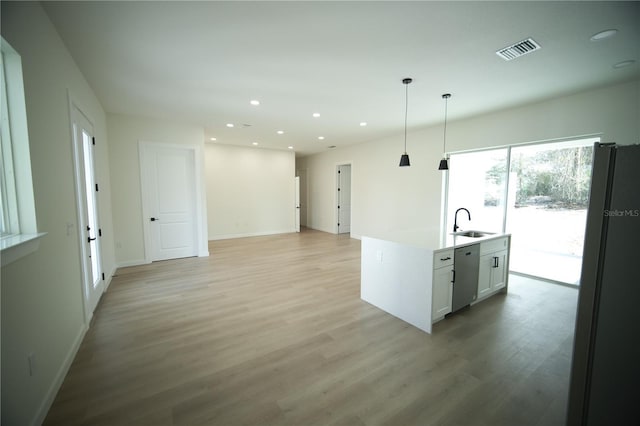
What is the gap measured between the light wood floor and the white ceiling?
289 centimetres

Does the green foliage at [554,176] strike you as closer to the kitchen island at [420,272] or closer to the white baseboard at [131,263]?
the kitchen island at [420,272]

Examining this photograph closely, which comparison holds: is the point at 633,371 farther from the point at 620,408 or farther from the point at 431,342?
the point at 431,342

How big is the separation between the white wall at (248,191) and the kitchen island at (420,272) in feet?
18.2

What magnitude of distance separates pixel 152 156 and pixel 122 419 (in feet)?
15.7

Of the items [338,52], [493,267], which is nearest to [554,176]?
[493,267]

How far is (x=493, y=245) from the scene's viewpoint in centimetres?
340

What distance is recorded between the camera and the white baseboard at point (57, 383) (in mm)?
1607

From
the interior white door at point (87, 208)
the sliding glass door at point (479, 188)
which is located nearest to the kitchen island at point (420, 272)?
the sliding glass door at point (479, 188)

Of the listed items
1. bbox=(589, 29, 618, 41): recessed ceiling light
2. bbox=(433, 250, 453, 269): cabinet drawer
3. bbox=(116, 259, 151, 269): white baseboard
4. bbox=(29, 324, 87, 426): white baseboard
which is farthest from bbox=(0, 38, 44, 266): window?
bbox=(589, 29, 618, 41): recessed ceiling light

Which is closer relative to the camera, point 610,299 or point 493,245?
point 610,299

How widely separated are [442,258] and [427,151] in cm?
372

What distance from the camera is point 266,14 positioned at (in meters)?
2.04

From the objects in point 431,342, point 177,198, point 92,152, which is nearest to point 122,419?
point 431,342

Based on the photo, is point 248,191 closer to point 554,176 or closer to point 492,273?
point 492,273
